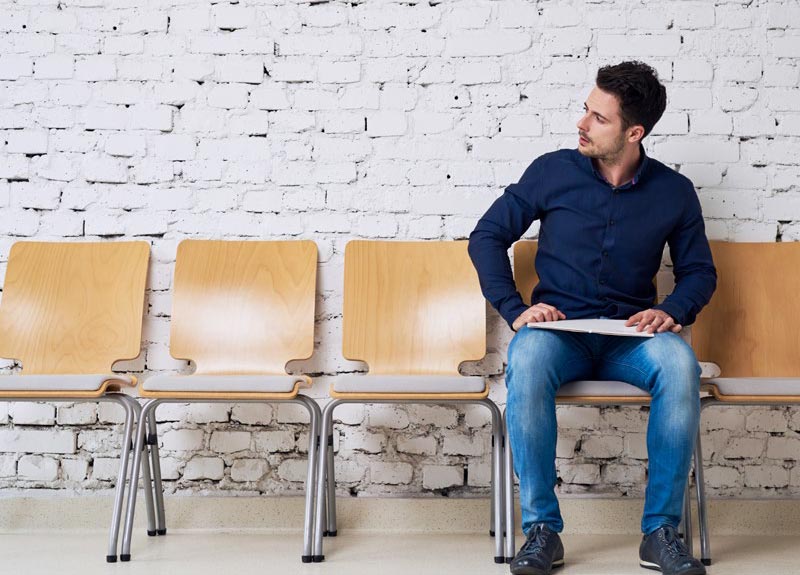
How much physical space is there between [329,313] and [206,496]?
2.21 feet

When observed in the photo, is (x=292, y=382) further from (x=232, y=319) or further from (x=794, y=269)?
(x=794, y=269)

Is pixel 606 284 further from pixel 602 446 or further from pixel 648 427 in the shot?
pixel 602 446

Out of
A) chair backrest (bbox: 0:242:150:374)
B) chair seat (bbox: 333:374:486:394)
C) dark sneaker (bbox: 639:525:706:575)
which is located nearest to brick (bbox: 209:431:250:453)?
chair backrest (bbox: 0:242:150:374)

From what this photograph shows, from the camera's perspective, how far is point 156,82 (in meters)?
2.71

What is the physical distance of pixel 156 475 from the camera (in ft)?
8.03

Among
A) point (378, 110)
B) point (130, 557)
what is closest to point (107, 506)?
point (130, 557)

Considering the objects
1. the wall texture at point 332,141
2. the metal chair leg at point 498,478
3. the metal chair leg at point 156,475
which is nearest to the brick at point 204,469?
the wall texture at point 332,141

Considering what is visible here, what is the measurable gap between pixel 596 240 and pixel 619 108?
35cm

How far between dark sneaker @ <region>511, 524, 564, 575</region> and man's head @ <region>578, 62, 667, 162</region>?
3.21 feet

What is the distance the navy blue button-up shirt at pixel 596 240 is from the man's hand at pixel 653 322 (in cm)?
8

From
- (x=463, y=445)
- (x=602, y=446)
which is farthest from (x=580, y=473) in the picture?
(x=463, y=445)

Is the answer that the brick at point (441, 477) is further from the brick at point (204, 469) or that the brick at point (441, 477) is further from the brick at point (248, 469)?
the brick at point (204, 469)

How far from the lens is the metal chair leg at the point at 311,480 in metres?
2.06

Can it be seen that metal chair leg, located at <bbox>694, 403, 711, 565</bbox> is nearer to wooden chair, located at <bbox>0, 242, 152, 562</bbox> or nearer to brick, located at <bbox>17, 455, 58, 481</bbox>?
wooden chair, located at <bbox>0, 242, 152, 562</bbox>
